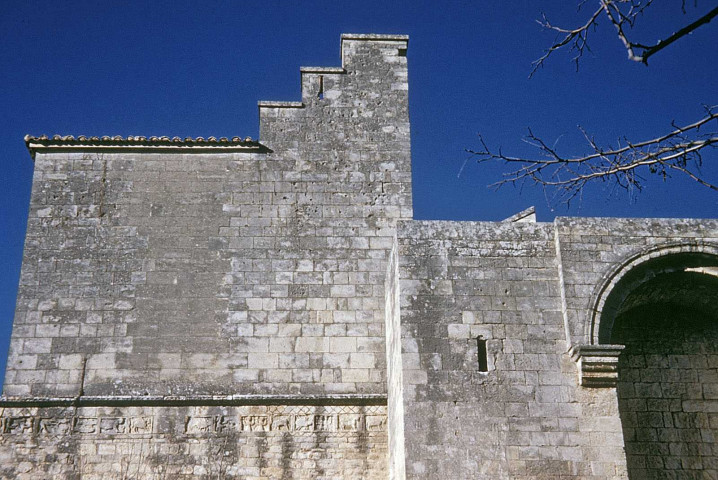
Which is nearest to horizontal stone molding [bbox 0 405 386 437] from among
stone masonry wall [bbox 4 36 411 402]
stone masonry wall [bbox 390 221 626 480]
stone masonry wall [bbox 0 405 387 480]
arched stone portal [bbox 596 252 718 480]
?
stone masonry wall [bbox 0 405 387 480]

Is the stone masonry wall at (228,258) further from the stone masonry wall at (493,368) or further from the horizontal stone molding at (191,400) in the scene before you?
the stone masonry wall at (493,368)

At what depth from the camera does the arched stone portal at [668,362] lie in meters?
7.88

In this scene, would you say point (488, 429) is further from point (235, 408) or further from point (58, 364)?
point (58, 364)

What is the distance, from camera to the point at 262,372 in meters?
9.17

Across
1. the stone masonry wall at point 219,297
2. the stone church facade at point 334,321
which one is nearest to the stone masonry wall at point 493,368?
the stone church facade at point 334,321

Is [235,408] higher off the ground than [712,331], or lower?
lower

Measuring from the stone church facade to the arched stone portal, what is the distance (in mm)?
20

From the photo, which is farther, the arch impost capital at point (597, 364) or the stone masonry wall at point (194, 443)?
the stone masonry wall at point (194, 443)

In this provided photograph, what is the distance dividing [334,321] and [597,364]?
3.10 m

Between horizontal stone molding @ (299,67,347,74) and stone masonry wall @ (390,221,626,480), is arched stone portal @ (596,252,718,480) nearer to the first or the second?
stone masonry wall @ (390,221,626,480)

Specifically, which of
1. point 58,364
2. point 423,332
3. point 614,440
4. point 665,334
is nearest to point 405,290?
point 423,332

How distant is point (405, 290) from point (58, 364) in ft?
13.3

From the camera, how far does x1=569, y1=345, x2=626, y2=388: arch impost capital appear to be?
7.41m

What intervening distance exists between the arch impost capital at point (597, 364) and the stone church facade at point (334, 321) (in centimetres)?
2
